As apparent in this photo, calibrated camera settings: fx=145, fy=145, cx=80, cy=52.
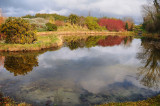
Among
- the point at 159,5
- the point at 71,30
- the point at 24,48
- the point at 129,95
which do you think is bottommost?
the point at 129,95

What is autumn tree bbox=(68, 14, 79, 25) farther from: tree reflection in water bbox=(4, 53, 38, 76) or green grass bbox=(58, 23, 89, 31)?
tree reflection in water bbox=(4, 53, 38, 76)

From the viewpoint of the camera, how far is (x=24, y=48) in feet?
59.4

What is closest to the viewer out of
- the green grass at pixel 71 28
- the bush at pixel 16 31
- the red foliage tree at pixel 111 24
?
the bush at pixel 16 31

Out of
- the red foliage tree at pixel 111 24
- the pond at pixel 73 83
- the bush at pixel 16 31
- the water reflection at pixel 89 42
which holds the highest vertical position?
the red foliage tree at pixel 111 24

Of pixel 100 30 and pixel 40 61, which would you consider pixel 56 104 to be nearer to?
pixel 40 61

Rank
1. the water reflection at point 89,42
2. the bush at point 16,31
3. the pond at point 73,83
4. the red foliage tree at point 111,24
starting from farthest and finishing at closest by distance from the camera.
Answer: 1. the red foliage tree at point 111,24
2. the water reflection at point 89,42
3. the bush at point 16,31
4. the pond at point 73,83

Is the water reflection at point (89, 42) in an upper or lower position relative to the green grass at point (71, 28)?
lower

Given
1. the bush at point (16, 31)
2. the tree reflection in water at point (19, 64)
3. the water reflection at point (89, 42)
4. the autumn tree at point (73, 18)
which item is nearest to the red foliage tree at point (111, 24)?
the autumn tree at point (73, 18)

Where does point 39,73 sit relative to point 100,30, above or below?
below

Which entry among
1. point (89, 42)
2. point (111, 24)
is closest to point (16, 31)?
point (89, 42)

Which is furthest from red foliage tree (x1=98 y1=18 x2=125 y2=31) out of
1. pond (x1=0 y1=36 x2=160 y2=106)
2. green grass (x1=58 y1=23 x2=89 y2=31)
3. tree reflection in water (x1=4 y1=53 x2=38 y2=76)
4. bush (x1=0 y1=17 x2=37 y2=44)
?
tree reflection in water (x1=4 y1=53 x2=38 y2=76)

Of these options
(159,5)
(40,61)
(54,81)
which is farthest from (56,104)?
(159,5)

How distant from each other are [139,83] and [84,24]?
51039 millimetres

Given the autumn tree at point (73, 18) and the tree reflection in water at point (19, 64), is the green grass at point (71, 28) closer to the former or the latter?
the autumn tree at point (73, 18)
